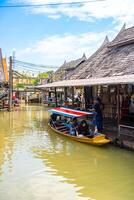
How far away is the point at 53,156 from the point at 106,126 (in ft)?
13.6

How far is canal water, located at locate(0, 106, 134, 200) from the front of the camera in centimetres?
784

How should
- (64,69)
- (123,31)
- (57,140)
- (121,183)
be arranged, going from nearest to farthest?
(121,183) → (57,140) → (123,31) → (64,69)

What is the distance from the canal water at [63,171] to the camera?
784 cm

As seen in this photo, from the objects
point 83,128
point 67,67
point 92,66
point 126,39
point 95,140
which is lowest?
point 95,140

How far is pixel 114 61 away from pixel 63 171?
8670 millimetres

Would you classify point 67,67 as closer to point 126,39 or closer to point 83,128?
point 126,39

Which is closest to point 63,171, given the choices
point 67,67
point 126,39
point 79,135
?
point 79,135

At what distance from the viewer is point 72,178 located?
908cm

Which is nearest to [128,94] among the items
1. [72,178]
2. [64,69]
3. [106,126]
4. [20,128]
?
[106,126]

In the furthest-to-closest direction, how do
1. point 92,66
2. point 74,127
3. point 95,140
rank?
point 92,66 → point 74,127 → point 95,140

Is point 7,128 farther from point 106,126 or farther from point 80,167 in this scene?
point 80,167

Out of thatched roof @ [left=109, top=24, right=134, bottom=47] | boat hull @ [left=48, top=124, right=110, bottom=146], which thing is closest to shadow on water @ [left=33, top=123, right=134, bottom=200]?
boat hull @ [left=48, top=124, right=110, bottom=146]

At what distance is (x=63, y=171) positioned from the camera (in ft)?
32.2

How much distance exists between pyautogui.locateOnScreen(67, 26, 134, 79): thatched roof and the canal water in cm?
400
